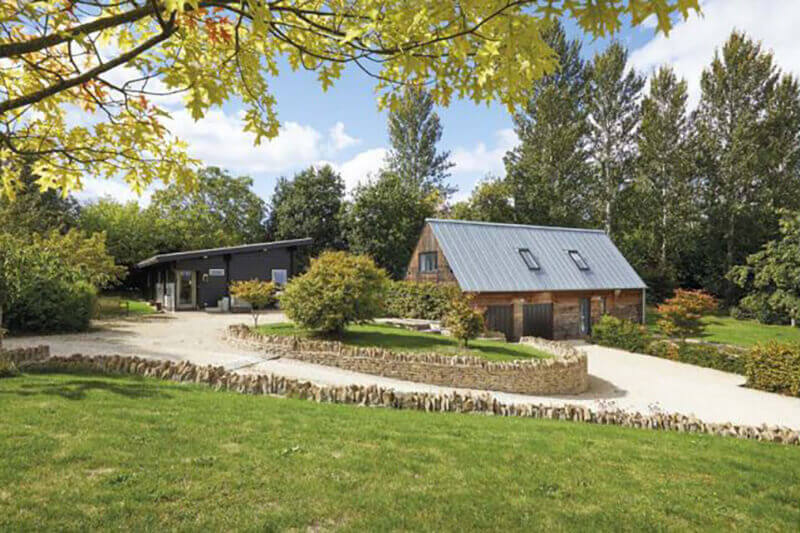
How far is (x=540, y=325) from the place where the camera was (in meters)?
21.0

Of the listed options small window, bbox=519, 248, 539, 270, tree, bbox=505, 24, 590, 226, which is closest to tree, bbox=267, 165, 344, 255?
tree, bbox=505, 24, 590, 226

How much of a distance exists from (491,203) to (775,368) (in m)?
25.1

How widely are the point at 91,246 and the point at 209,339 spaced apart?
14.3 m

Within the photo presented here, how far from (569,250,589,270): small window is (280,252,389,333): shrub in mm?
12537

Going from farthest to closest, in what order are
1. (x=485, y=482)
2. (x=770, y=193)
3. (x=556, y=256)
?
(x=770, y=193) < (x=556, y=256) < (x=485, y=482)

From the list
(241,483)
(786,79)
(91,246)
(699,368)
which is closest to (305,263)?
(91,246)

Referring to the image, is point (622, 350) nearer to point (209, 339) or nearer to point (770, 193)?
point (209, 339)

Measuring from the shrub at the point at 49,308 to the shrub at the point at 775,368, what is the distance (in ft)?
71.6

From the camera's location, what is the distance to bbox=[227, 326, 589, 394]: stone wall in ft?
38.2

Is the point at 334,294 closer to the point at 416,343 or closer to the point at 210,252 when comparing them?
the point at 416,343

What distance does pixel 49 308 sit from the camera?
14.9 meters

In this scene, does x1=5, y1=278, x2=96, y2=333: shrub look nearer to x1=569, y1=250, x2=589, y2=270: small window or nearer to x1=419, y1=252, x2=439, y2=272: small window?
x1=419, y1=252, x2=439, y2=272: small window

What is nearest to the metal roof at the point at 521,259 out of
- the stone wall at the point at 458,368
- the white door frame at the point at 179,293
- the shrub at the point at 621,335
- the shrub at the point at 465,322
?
the shrub at the point at 621,335

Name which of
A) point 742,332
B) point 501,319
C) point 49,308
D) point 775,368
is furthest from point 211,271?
point 742,332
